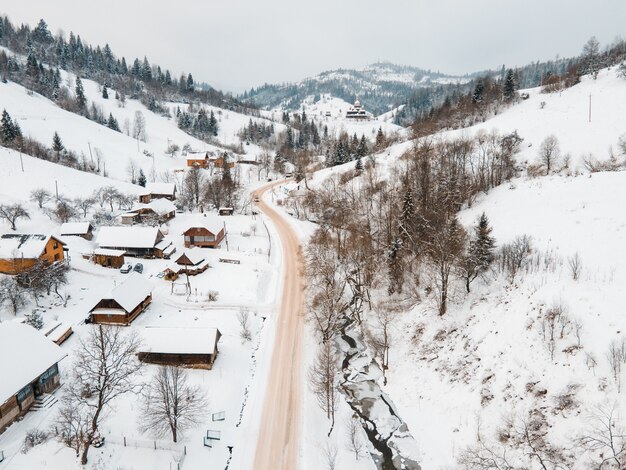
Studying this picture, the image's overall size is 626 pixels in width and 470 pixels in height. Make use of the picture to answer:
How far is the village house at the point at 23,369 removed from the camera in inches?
964

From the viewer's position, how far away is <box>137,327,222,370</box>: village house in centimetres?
3186

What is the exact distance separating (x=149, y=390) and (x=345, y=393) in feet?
50.0

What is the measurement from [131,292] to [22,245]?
57.4ft

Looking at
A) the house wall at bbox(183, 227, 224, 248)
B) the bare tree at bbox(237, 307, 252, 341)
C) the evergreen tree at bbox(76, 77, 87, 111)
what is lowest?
the bare tree at bbox(237, 307, 252, 341)

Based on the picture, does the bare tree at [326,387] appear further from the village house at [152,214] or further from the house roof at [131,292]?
the village house at [152,214]

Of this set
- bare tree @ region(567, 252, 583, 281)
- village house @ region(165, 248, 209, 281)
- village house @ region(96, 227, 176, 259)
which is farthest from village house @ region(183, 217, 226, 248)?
bare tree @ region(567, 252, 583, 281)

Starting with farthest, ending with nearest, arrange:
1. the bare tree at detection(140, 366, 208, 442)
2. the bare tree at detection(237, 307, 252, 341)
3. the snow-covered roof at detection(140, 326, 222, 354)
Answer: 1. the bare tree at detection(237, 307, 252, 341)
2. the snow-covered roof at detection(140, 326, 222, 354)
3. the bare tree at detection(140, 366, 208, 442)

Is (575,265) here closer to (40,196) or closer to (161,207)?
(161,207)

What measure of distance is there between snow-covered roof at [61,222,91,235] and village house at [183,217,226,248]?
14550 millimetres

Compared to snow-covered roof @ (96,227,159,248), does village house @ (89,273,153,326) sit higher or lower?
lower

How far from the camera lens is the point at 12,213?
5634cm

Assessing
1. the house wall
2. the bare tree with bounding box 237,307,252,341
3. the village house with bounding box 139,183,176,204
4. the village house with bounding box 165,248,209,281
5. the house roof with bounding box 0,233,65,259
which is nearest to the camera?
the bare tree with bounding box 237,307,252,341

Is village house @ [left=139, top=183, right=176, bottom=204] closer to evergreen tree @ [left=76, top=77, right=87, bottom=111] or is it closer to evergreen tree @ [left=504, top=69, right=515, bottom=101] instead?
evergreen tree @ [left=504, top=69, right=515, bottom=101]

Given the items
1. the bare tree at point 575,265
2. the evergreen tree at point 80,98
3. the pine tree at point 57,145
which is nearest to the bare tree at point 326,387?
the bare tree at point 575,265
